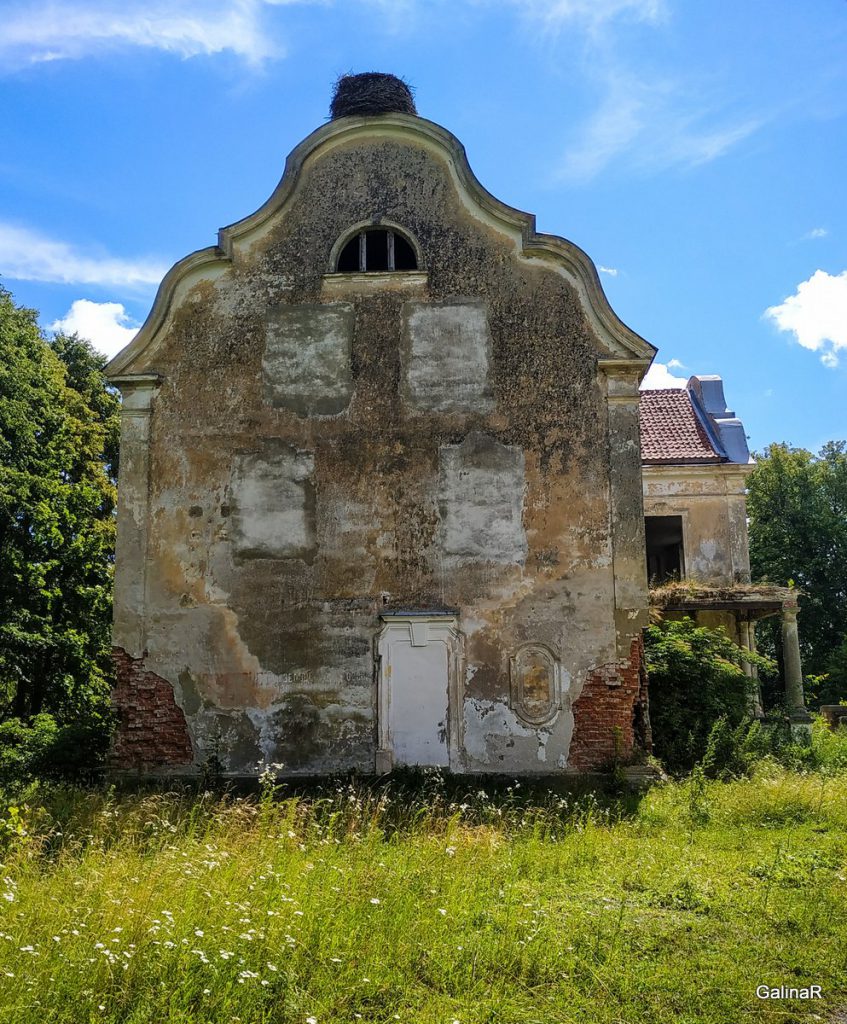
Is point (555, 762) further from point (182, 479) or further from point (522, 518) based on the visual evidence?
point (182, 479)

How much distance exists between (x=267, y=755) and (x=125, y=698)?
217 centimetres

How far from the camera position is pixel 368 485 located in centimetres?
1274

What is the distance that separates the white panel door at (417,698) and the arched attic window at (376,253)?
5437 mm

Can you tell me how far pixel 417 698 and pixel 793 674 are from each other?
11267 millimetres

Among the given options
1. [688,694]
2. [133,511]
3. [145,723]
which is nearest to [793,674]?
[688,694]

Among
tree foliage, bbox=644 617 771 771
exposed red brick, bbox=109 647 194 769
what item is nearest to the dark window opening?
tree foliage, bbox=644 617 771 771

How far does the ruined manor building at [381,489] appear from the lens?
40.0ft

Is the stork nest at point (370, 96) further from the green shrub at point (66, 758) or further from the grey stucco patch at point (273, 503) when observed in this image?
the green shrub at point (66, 758)

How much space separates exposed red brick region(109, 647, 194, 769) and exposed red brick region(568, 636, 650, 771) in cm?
534

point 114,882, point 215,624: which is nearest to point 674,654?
point 215,624

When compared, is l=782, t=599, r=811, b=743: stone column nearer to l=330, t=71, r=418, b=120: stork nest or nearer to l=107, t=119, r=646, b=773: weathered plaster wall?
l=107, t=119, r=646, b=773: weathered plaster wall

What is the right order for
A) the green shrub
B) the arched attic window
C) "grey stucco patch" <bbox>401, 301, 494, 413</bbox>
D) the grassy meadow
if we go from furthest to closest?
the arched attic window, "grey stucco patch" <bbox>401, 301, 494, 413</bbox>, the green shrub, the grassy meadow

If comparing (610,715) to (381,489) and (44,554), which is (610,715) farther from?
(44,554)

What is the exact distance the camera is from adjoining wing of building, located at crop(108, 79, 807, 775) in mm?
12195
